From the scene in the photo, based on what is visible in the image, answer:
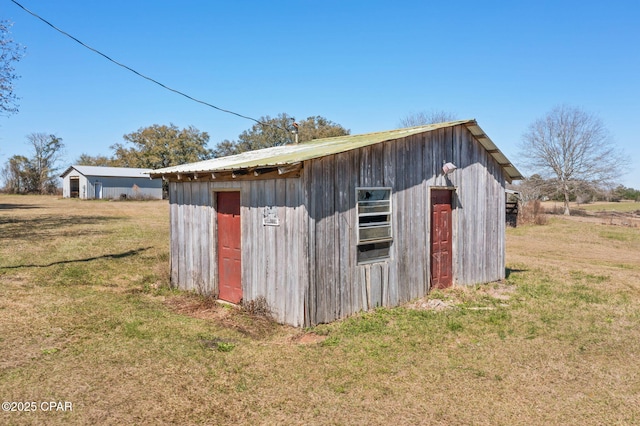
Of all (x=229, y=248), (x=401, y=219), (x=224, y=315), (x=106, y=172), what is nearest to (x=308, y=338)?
(x=224, y=315)

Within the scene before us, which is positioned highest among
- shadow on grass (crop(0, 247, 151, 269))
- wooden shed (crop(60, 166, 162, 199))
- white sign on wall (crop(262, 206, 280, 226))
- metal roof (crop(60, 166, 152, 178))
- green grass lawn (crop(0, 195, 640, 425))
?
metal roof (crop(60, 166, 152, 178))

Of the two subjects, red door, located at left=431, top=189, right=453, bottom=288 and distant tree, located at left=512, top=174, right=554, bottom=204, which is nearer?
red door, located at left=431, top=189, right=453, bottom=288

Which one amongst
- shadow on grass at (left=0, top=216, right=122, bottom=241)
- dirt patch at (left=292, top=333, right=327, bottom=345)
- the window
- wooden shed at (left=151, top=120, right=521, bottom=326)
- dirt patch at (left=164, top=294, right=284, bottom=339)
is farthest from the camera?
shadow on grass at (left=0, top=216, right=122, bottom=241)

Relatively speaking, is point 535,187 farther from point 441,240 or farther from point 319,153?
point 319,153

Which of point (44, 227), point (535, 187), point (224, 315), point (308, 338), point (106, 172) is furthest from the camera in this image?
point (106, 172)

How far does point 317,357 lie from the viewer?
19.3 ft

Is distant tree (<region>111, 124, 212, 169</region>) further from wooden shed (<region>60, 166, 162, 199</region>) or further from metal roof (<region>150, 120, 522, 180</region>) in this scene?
metal roof (<region>150, 120, 522, 180</region>)

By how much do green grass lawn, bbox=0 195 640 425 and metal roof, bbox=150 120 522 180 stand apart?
8.76 feet

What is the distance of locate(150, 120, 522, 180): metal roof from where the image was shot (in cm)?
726

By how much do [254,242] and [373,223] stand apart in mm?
2239

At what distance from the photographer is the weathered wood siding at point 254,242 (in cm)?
705

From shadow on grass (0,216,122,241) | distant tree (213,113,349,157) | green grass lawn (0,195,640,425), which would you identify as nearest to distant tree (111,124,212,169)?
distant tree (213,113,349,157)

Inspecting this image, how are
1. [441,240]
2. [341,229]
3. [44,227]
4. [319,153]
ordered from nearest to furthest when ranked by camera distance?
[319,153]
[341,229]
[441,240]
[44,227]

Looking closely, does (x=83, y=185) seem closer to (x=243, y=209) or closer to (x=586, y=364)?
(x=243, y=209)
